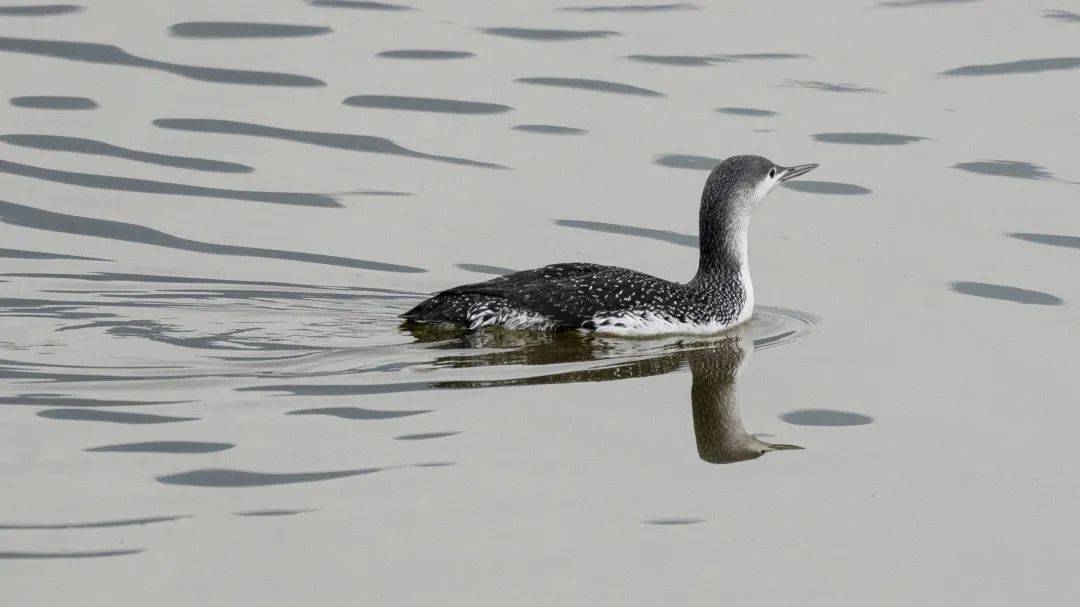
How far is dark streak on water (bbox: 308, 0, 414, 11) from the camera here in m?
15.3

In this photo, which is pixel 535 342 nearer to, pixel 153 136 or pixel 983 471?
pixel 983 471

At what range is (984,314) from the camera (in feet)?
33.0

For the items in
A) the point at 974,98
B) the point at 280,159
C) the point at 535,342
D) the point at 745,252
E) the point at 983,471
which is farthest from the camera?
the point at 974,98

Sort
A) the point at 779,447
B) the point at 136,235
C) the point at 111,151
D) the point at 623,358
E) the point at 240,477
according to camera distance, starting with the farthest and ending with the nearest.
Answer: the point at 111,151
the point at 136,235
the point at 623,358
the point at 779,447
the point at 240,477

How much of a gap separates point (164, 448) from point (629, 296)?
9.92ft

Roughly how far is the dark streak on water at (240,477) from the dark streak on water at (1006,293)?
4351 mm

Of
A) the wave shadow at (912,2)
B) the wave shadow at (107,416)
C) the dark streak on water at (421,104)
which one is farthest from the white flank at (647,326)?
the wave shadow at (912,2)

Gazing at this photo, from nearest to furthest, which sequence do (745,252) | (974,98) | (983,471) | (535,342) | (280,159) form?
(983,471) → (535,342) → (745,252) → (280,159) → (974,98)

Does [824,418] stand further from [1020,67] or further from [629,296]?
[1020,67]

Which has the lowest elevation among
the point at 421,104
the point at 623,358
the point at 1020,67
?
the point at 623,358

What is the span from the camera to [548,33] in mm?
14977

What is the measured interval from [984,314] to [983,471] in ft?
7.90

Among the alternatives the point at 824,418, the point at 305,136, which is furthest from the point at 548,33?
the point at 824,418

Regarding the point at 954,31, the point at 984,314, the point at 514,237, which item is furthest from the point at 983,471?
the point at 954,31
